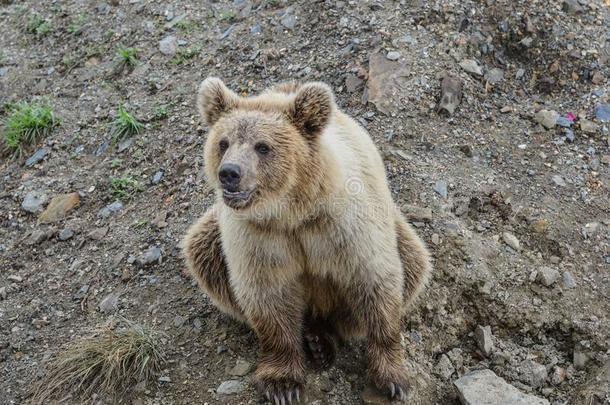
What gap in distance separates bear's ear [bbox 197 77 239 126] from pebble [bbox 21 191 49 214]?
2978 millimetres

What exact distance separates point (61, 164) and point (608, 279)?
17.1ft

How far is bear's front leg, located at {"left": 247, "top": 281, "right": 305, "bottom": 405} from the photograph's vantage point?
15.4ft

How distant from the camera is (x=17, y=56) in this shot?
28.1 feet

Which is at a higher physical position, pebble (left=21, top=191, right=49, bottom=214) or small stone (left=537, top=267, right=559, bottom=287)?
small stone (left=537, top=267, right=559, bottom=287)

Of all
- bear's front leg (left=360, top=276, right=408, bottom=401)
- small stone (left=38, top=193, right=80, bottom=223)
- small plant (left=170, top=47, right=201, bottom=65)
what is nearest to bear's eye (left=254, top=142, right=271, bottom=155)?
bear's front leg (left=360, top=276, right=408, bottom=401)

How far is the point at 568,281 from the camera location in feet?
18.1

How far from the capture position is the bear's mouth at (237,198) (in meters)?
4.09

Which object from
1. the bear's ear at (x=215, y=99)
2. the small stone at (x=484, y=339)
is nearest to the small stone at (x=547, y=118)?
the small stone at (x=484, y=339)

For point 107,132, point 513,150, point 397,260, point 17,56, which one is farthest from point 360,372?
point 17,56

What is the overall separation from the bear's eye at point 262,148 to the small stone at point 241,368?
1666mm

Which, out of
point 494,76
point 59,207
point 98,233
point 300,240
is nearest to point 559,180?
point 494,76

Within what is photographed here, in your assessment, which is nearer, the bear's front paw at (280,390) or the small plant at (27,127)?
the bear's front paw at (280,390)

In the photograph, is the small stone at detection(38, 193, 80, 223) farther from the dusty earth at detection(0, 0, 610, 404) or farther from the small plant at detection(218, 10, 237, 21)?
the small plant at detection(218, 10, 237, 21)

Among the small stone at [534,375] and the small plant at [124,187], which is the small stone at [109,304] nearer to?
the small plant at [124,187]
